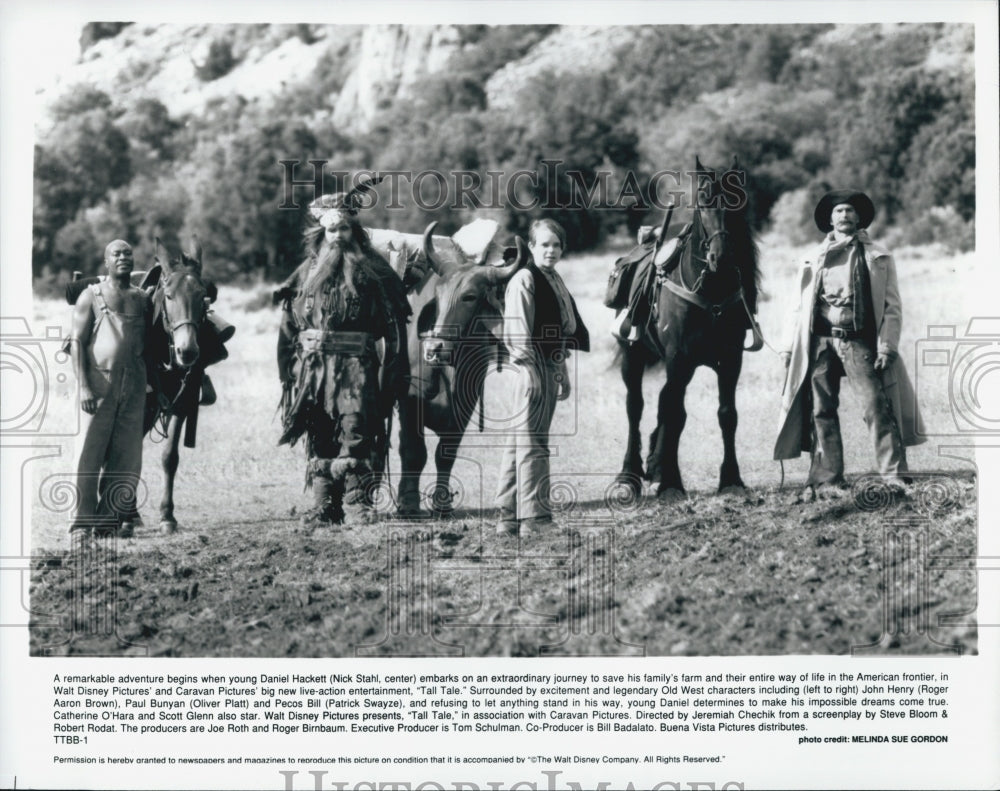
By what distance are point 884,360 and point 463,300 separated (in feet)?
8.03

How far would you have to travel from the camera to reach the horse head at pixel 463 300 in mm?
9086

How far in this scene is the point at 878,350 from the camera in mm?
9094

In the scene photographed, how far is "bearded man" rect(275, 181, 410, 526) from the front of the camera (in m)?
9.12

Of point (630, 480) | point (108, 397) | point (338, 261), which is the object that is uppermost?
point (338, 261)

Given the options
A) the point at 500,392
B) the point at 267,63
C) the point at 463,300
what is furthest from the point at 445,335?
the point at 267,63

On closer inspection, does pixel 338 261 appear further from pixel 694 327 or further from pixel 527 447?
pixel 694 327

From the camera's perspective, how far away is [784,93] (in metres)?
9.24

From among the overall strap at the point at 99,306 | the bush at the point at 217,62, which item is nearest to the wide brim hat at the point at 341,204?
the bush at the point at 217,62

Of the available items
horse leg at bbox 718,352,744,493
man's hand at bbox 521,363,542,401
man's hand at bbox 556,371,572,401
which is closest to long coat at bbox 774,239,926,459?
horse leg at bbox 718,352,744,493

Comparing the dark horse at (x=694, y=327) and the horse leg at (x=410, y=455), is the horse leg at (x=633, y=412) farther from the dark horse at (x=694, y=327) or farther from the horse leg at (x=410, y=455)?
the horse leg at (x=410, y=455)

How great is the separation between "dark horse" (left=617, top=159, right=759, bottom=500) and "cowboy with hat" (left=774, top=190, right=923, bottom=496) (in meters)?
0.31

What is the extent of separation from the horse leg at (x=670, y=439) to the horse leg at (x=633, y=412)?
12 cm

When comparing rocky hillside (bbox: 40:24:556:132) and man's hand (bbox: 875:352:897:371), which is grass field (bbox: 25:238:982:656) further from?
rocky hillside (bbox: 40:24:556:132)

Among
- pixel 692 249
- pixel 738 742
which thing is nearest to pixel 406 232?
pixel 692 249
